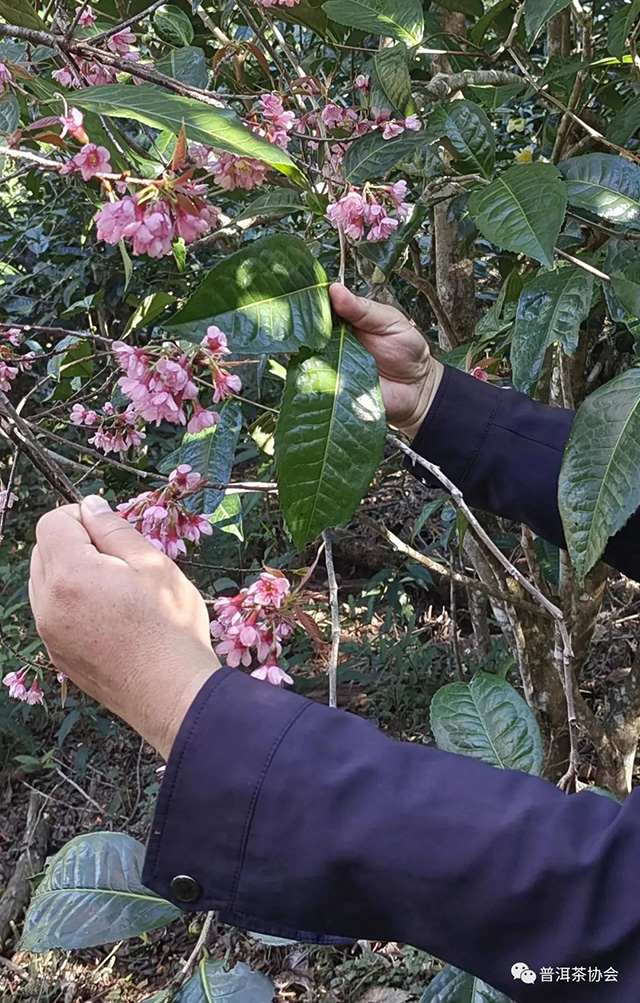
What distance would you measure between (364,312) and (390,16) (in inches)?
22.9

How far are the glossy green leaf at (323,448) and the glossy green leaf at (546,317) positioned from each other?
32 cm

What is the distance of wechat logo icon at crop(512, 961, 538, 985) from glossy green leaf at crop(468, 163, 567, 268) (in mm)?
653

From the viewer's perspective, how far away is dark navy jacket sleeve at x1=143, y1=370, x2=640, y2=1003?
67 cm

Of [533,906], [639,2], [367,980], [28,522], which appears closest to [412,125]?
[639,2]

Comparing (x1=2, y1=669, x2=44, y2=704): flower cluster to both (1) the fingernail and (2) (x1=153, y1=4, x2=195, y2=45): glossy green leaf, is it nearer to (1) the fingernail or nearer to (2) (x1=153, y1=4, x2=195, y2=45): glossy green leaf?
(1) the fingernail

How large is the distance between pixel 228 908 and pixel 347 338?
57 cm

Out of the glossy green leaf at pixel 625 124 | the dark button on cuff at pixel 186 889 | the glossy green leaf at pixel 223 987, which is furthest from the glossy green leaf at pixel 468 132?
the glossy green leaf at pixel 223 987

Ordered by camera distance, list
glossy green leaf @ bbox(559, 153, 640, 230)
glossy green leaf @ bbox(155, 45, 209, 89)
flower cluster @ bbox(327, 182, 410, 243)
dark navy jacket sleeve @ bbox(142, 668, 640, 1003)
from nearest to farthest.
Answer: dark navy jacket sleeve @ bbox(142, 668, 640, 1003)
flower cluster @ bbox(327, 182, 410, 243)
glossy green leaf @ bbox(559, 153, 640, 230)
glossy green leaf @ bbox(155, 45, 209, 89)

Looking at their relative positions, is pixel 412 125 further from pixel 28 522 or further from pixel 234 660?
pixel 28 522

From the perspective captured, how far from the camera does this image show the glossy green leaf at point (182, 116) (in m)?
0.76

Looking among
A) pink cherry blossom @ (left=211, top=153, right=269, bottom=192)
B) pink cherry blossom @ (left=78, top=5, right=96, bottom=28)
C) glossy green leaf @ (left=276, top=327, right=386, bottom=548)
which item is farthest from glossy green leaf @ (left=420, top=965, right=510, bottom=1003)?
pink cherry blossom @ (left=78, top=5, right=96, bottom=28)

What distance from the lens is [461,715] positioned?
1124 millimetres

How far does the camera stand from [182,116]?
0.77m

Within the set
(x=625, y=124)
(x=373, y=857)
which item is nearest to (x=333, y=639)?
(x=373, y=857)
